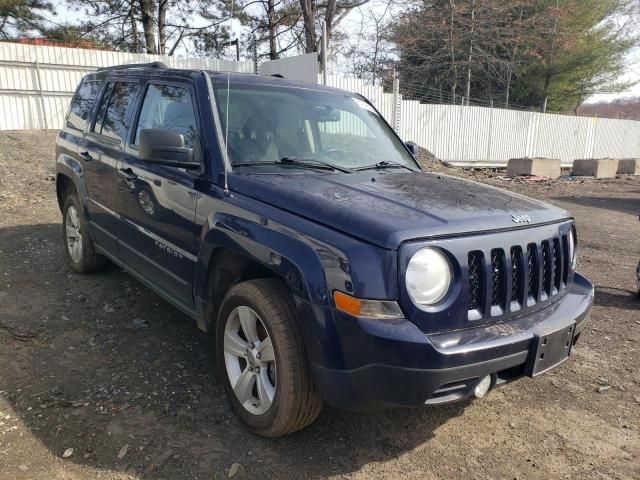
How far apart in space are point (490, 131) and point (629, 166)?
6.30m

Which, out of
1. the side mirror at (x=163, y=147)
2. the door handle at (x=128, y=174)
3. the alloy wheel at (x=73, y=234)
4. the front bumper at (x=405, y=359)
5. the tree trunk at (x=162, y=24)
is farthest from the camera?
the tree trunk at (x=162, y=24)

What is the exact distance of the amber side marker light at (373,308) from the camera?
7.30 feet

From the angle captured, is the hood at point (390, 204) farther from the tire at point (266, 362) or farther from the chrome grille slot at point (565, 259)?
the tire at point (266, 362)

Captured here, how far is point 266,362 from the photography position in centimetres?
275

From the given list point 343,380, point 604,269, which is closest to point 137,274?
point 343,380

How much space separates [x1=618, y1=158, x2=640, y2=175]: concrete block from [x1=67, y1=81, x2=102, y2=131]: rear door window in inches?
856

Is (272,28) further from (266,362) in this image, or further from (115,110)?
(266,362)

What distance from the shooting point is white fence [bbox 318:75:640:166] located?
17047 mm

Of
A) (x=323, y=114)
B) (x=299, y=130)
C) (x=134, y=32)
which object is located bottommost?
(x=299, y=130)

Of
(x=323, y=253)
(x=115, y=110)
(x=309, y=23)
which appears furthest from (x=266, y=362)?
(x=309, y=23)

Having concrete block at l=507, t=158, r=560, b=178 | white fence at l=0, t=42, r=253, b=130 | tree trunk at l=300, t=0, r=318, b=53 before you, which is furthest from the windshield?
tree trunk at l=300, t=0, r=318, b=53

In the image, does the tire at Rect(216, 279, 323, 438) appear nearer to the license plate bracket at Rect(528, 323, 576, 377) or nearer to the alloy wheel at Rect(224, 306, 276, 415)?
the alloy wheel at Rect(224, 306, 276, 415)

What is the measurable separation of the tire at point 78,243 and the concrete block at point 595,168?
61.4 feet

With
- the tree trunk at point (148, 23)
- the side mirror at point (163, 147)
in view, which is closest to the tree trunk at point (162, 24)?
the tree trunk at point (148, 23)
